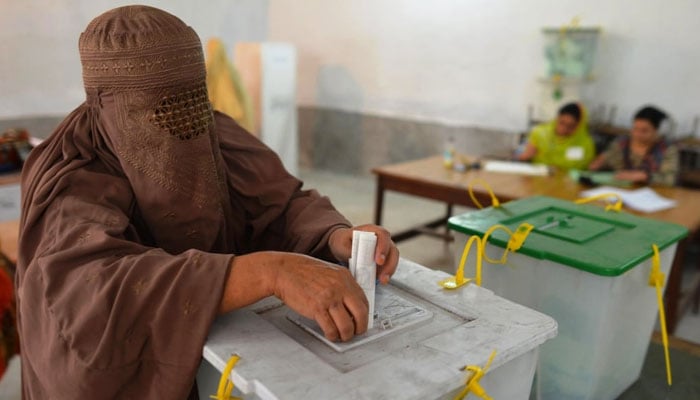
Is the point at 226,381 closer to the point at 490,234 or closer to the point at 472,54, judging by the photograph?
the point at 490,234

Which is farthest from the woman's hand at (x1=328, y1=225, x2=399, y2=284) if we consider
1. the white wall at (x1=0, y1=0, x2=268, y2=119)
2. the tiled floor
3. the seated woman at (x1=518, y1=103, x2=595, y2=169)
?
the seated woman at (x1=518, y1=103, x2=595, y2=169)

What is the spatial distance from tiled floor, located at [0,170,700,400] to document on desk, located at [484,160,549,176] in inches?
27.7

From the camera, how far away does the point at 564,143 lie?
410cm

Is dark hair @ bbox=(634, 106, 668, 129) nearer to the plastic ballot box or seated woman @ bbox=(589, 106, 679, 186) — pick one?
seated woman @ bbox=(589, 106, 679, 186)

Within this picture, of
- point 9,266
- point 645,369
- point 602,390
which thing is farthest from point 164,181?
point 9,266

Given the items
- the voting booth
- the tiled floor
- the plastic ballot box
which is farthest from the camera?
the voting booth

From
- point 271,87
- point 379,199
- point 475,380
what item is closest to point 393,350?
point 475,380

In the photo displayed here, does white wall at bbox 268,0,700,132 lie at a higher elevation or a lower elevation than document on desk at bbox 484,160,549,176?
higher

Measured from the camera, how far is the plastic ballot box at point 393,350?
2.25 feet

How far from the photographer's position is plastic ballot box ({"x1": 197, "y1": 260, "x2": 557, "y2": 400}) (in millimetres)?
685

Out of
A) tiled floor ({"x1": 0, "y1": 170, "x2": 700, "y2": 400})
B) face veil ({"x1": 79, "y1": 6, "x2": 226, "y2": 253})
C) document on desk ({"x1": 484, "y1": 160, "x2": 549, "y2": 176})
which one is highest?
face veil ({"x1": 79, "y1": 6, "x2": 226, "y2": 253})

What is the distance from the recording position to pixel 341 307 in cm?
77

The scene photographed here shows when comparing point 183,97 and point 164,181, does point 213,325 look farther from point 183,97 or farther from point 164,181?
point 183,97

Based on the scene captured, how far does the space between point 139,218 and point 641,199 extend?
8.60ft
